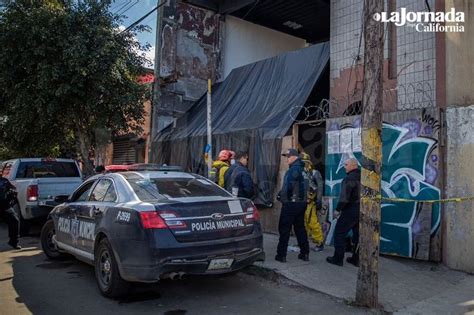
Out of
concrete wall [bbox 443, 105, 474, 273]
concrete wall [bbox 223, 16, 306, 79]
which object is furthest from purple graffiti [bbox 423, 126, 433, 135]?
concrete wall [bbox 223, 16, 306, 79]

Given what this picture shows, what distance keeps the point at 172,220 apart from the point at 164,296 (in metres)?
1.17

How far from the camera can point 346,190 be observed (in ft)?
22.7

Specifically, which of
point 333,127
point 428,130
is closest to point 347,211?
point 428,130

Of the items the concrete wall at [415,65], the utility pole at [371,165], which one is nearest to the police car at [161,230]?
the utility pole at [371,165]

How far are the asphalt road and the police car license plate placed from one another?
0.45 m

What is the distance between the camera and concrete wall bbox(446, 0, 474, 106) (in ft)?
23.4

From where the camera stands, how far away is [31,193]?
10.0m

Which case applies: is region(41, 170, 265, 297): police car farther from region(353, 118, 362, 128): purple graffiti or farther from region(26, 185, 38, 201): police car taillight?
region(26, 185, 38, 201): police car taillight

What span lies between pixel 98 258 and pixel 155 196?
1152 millimetres

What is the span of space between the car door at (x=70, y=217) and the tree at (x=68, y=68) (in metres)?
4.78

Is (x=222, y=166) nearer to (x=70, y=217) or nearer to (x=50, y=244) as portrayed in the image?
(x=70, y=217)

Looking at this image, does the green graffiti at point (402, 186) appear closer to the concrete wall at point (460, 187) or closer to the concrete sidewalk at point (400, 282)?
the concrete wall at point (460, 187)

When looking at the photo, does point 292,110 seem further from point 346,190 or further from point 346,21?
point 346,190

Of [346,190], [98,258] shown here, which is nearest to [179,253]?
[98,258]
